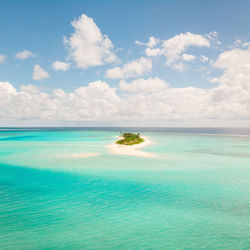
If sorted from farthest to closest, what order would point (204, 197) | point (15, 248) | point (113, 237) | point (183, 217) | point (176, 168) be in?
point (176, 168) < point (204, 197) < point (183, 217) < point (113, 237) < point (15, 248)

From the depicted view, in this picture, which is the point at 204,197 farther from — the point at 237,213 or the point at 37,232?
the point at 37,232

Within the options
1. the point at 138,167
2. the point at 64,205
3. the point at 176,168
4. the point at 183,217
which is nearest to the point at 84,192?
the point at 64,205

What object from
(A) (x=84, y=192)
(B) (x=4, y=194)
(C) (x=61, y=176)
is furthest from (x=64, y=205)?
(C) (x=61, y=176)

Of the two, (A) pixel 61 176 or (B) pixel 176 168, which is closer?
(A) pixel 61 176

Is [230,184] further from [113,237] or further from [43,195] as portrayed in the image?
[43,195]

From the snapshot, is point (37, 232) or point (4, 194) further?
point (4, 194)

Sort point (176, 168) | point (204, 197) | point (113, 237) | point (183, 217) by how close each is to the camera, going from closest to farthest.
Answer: point (113, 237) < point (183, 217) < point (204, 197) < point (176, 168)

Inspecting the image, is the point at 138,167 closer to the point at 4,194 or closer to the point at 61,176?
the point at 61,176

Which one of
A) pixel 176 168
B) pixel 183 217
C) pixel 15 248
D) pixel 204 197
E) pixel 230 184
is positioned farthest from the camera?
pixel 176 168

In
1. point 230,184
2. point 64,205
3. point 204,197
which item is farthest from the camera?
point 230,184
